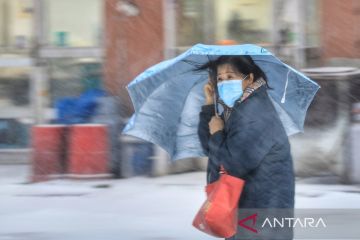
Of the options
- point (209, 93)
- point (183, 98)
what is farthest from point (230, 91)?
point (183, 98)

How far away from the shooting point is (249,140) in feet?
10.3

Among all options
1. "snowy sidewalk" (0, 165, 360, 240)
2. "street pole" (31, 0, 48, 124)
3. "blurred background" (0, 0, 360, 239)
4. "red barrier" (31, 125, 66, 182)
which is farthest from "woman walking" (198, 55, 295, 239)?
"street pole" (31, 0, 48, 124)

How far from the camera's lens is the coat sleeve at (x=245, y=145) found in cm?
315

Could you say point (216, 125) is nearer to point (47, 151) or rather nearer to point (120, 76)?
point (47, 151)

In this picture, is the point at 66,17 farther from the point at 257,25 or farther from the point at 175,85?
the point at 175,85

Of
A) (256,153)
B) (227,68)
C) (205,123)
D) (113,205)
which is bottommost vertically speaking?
(113,205)

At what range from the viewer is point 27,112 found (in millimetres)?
9125

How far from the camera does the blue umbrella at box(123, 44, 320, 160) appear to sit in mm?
3463

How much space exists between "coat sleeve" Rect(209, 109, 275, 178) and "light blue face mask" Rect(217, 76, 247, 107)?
0.10 meters

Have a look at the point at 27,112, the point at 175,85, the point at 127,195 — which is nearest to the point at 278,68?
the point at 175,85

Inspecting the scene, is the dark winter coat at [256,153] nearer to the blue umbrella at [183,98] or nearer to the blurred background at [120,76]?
the blue umbrella at [183,98]

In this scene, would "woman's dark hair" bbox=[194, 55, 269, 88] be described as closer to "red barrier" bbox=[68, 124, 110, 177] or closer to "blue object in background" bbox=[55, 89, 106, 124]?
"red barrier" bbox=[68, 124, 110, 177]

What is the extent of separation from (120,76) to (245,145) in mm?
5728

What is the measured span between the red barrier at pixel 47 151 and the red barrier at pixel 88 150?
176mm
